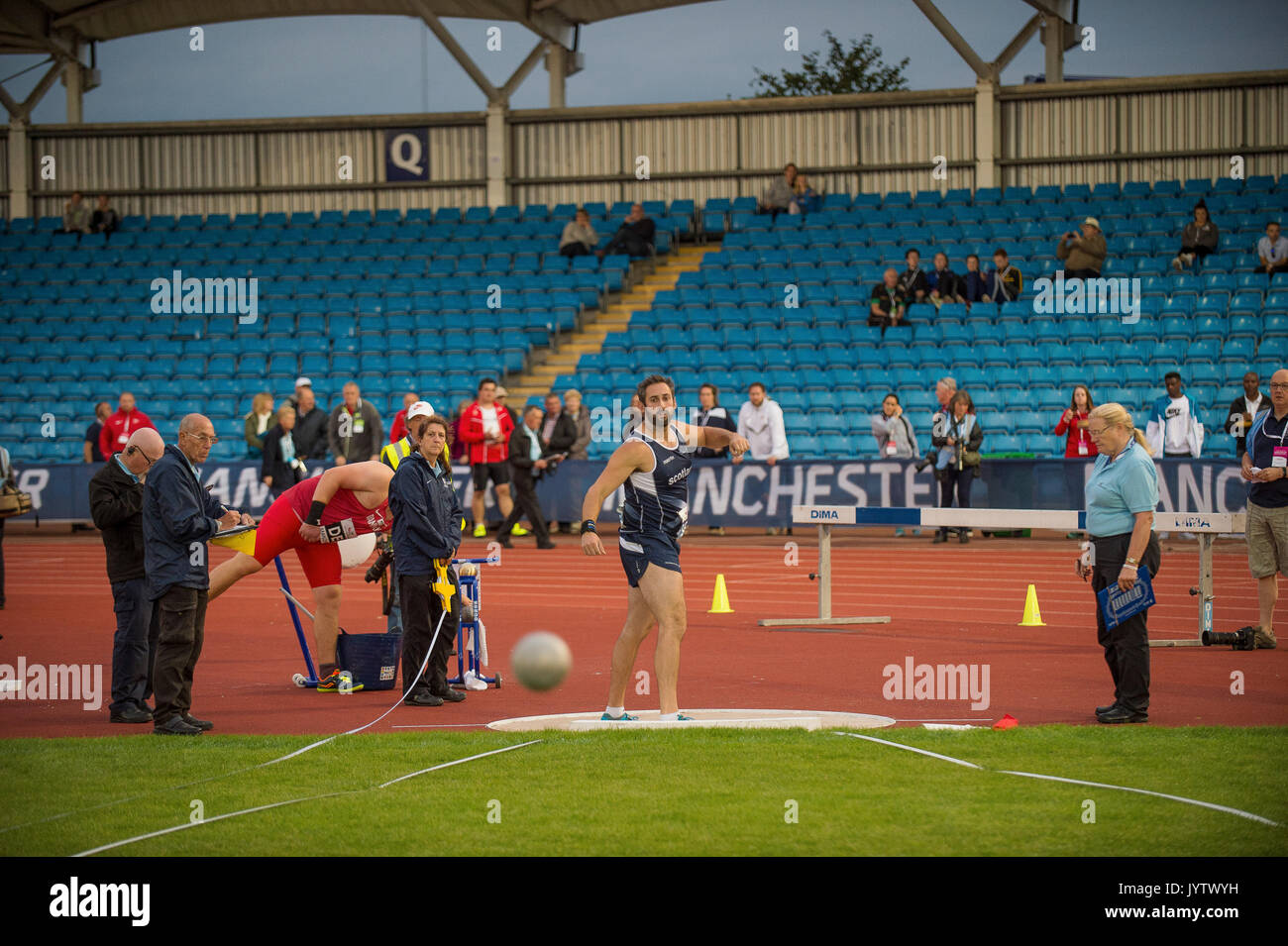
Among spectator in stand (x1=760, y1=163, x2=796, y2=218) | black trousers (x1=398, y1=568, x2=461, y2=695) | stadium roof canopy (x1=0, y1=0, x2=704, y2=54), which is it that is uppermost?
stadium roof canopy (x1=0, y1=0, x2=704, y2=54)

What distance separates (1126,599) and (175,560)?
5885 mm

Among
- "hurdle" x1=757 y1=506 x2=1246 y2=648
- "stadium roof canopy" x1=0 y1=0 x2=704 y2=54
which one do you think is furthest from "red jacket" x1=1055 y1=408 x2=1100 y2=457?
"stadium roof canopy" x1=0 y1=0 x2=704 y2=54

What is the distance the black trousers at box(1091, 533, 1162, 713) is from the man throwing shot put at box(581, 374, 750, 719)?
95.5 inches

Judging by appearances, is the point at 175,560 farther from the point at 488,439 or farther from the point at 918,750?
the point at 488,439

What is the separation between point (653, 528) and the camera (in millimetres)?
8781

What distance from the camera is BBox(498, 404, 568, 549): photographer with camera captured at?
2083cm

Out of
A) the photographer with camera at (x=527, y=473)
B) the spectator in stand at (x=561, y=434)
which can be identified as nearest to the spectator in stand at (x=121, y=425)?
the photographer with camera at (x=527, y=473)

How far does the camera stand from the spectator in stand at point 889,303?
2628 cm

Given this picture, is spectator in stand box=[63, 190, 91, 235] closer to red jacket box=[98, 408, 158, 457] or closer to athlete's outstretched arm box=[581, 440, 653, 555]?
red jacket box=[98, 408, 158, 457]

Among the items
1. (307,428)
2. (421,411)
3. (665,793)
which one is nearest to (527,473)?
(307,428)

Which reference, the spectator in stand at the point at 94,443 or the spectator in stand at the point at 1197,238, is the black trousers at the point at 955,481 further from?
the spectator in stand at the point at 94,443

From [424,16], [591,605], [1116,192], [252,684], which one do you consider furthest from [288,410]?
[1116,192]

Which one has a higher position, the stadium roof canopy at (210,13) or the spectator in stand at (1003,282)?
the stadium roof canopy at (210,13)

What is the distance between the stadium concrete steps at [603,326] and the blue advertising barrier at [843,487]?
14.3 feet
